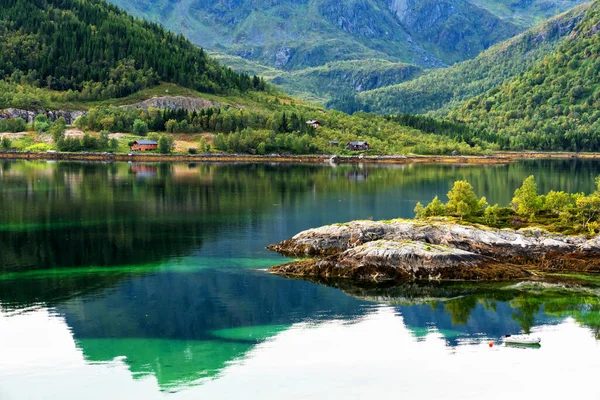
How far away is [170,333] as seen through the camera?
4697 centimetres

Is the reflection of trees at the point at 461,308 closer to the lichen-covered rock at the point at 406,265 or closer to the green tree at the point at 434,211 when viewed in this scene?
the lichen-covered rock at the point at 406,265

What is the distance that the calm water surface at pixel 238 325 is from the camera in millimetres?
40125

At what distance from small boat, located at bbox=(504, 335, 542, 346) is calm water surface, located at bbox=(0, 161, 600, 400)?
2.02 ft

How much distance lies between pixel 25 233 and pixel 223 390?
45.8 m

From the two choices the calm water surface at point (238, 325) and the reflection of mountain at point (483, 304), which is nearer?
the calm water surface at point (238, 325)

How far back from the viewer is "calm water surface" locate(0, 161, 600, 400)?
132 ft

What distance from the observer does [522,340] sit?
46.2m

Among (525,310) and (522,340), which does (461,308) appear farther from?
(522,340)

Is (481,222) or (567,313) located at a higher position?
(481,222)

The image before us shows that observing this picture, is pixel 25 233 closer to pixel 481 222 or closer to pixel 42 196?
pixel 42 196

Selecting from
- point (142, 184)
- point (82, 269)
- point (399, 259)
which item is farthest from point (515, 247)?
point (142, 184)

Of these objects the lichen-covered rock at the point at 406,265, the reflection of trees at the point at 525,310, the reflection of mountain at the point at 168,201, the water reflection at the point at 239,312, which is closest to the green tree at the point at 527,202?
the lichen-covered rock at the point at 406,265

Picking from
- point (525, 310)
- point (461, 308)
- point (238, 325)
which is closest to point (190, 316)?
point (238, 325)

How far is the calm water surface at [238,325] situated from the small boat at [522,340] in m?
0.62
